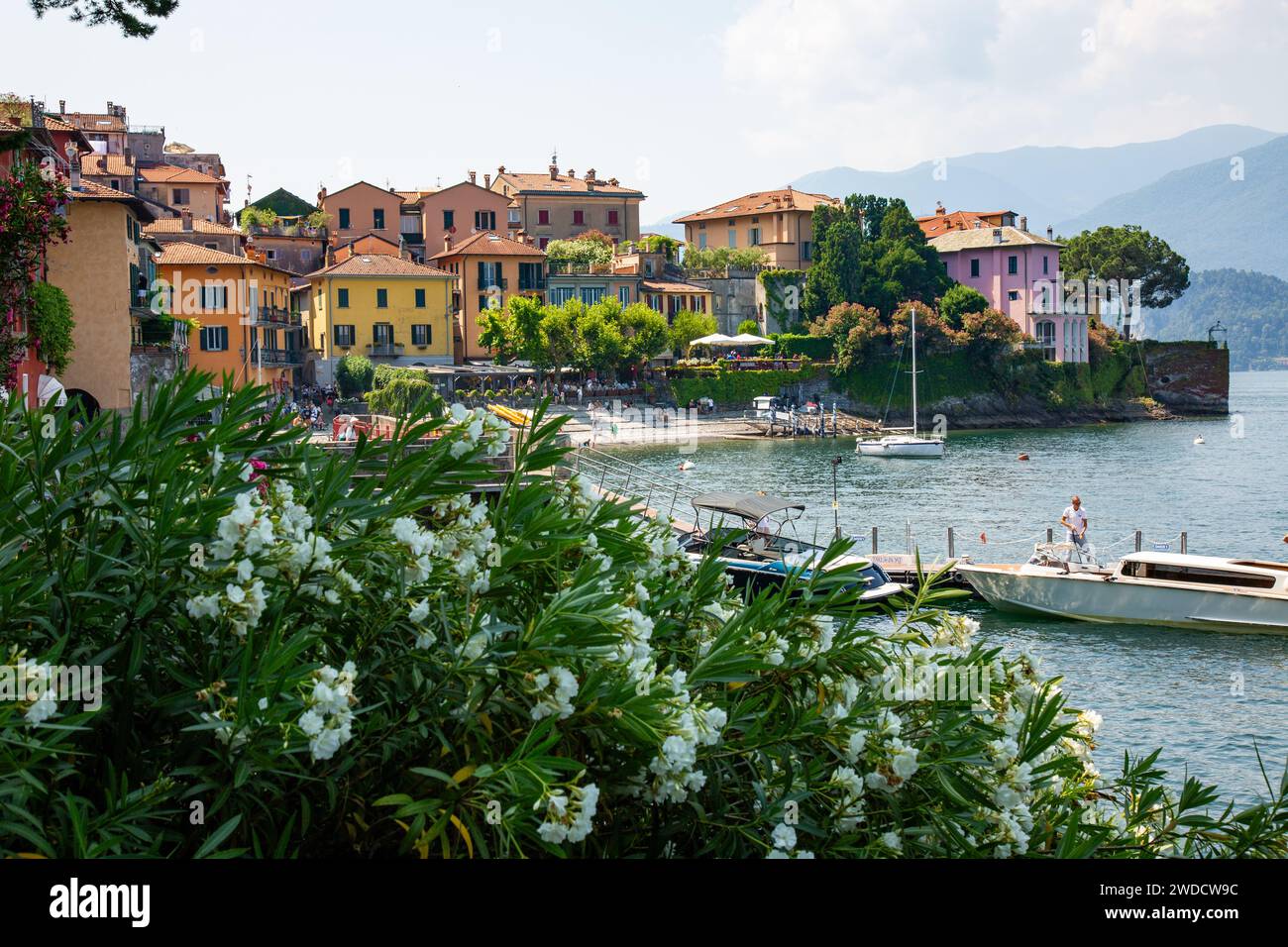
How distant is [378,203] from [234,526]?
89.6m

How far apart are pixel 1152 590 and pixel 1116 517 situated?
20643 millimetres

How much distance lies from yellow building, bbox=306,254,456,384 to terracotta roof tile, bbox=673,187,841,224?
29.4m

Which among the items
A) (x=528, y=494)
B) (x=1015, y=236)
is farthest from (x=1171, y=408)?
(x=528, y=494)

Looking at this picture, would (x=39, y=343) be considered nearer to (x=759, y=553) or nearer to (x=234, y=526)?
(x=759, y=553)

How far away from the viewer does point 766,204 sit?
10031 centimetres

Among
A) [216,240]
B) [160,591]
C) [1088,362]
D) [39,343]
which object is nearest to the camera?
[160,591]

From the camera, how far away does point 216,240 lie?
7594 cm

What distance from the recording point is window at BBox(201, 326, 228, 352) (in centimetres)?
6278

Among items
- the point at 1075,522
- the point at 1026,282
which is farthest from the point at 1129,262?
the point at 1075,522

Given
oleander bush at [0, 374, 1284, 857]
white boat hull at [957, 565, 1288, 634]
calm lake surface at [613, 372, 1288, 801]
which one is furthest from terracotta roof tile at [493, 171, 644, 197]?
oleander bush at [0, 374, 1284, 857]

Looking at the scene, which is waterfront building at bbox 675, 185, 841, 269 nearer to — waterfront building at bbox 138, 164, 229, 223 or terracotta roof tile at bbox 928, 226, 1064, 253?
terracotta roof tile at bbox 928, 226, 1064, 253

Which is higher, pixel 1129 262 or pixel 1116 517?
pixel 1129 262

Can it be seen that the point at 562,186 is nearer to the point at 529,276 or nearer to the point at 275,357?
the point at 529,276
